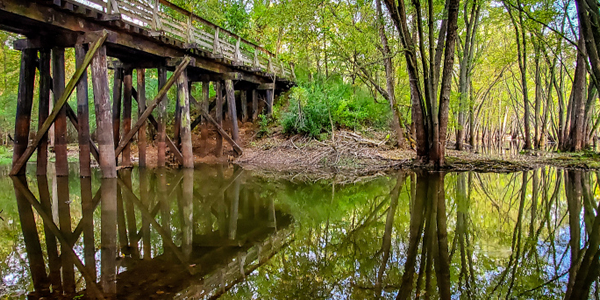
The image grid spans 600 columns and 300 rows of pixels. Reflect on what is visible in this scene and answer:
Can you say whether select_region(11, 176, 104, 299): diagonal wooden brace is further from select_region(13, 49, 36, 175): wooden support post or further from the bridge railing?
the bridge railing

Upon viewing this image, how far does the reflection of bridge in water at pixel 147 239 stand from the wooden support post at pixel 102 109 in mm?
916

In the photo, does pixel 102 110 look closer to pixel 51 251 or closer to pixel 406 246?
pixel 51 251

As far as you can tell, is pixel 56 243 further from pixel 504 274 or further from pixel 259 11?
pixel 259 11

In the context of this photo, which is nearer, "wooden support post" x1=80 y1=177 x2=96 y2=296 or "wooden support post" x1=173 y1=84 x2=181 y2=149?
"wooden support post" x1=80 y1=177 x2=96 y2=296

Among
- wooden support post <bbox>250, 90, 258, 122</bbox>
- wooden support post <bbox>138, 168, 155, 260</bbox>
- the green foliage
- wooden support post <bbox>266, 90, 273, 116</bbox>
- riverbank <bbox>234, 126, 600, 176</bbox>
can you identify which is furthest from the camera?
wooden support post <bbox>250, 90, 258, 122</bbox>

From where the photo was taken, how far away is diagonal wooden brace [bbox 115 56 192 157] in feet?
34.0

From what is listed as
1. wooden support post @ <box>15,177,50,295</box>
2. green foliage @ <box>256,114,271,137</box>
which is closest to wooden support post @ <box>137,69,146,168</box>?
wooden support post @ <box>15,177,50,295</box>

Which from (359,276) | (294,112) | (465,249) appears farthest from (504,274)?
(294,112)

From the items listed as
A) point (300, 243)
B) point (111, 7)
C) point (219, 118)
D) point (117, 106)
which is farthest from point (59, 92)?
point (300, 243)

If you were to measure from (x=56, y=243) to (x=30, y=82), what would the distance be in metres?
6.94

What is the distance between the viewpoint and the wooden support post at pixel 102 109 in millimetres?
8445

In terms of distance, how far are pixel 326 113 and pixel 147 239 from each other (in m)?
11.7

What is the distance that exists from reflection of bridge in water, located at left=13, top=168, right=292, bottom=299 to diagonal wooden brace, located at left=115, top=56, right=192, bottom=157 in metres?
2.82

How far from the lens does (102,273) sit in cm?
325
